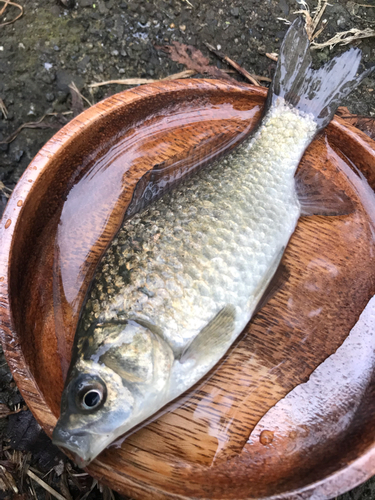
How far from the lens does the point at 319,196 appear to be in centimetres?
201

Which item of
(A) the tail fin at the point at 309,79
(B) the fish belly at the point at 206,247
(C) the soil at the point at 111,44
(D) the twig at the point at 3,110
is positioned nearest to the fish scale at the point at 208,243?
(B) the fish belly at the point at 206,247

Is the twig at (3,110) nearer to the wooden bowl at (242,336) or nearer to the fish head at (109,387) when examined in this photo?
the wooden bowl at (242,336)

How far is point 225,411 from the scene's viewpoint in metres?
1.77

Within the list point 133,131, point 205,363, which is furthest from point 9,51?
point 205,363

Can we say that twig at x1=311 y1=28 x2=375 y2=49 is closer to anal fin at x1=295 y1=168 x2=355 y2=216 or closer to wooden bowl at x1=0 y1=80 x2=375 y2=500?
wooden bowl at x1=0 y1=80 x2=375 y2=500

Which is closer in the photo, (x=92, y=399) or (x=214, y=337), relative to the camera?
(x=92, y=399)

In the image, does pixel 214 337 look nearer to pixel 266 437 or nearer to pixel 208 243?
pixel 208 243

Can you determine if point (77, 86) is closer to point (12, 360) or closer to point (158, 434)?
point (12, 360)

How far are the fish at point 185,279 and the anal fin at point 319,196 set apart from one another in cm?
6

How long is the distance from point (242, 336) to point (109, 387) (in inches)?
28.2

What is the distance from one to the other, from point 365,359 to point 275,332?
0.45m

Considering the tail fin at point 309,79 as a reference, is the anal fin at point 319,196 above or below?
below

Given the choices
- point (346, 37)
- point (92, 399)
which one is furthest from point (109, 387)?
point (346, 37)

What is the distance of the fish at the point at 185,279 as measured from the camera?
151cm
